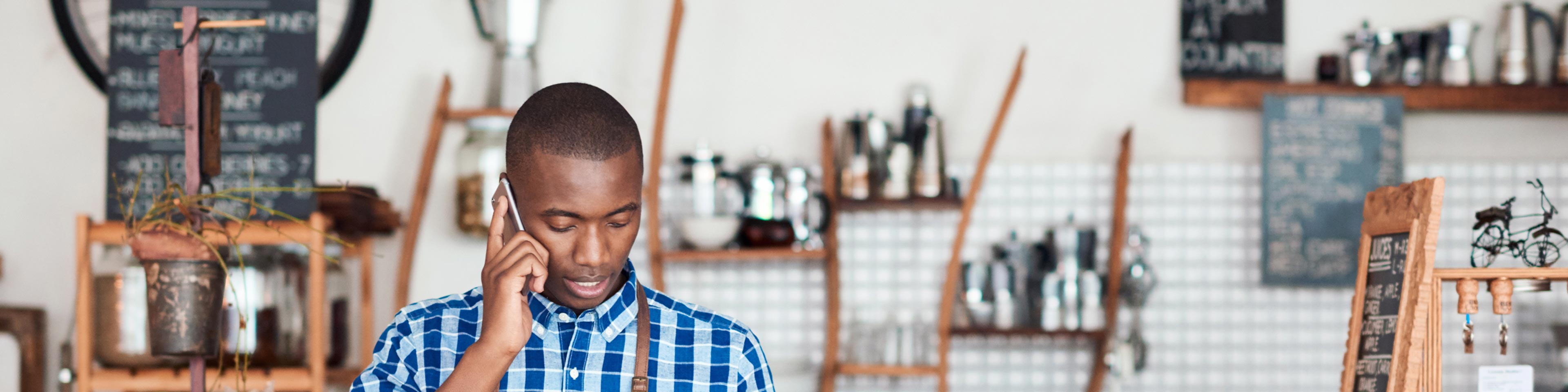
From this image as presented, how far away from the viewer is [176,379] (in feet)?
8.52

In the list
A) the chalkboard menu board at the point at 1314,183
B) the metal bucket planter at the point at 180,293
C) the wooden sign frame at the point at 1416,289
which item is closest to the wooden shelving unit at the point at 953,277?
the chalkboard menu board at the point at 1314,183

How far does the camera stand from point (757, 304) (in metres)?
3.56

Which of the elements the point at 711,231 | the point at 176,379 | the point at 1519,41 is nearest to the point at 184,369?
the point at 176,379

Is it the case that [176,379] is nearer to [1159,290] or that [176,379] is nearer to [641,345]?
[641,345]

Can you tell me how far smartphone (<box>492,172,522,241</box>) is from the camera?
1.18 m

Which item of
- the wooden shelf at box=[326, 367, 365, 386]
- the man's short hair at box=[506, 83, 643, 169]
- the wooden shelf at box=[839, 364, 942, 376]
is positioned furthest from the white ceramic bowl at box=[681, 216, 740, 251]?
the man's short hair at box=[506, 83, 643, 169]

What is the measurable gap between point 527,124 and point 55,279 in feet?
9.97

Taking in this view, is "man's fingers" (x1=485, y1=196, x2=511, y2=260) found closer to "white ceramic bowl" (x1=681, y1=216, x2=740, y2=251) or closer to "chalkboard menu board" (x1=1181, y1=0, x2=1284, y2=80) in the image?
"white ceramic bowl" (x1=681, y1=216, x2=740, y2=251)

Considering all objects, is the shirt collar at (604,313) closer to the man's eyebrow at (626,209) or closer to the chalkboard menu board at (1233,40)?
the man's eyebrow at (626,209)

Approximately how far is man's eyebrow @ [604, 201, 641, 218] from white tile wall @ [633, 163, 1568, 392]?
237 centimetres

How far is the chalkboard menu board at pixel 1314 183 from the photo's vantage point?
354 cm

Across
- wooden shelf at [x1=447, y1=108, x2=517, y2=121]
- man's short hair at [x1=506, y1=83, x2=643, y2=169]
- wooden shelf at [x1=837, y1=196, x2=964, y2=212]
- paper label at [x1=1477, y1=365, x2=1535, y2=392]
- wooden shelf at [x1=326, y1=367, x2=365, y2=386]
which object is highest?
wooden shelf at [x1=447, y1=108, x2=517, y2=121]

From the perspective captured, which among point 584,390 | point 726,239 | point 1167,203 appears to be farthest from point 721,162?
point 584,390

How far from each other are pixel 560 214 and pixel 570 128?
0.09 m
